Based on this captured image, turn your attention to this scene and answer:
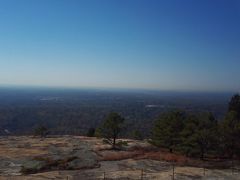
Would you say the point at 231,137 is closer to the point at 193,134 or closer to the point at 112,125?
the point at 193,134

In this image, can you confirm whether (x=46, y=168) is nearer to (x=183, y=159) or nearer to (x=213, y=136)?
(x=183, y=159)

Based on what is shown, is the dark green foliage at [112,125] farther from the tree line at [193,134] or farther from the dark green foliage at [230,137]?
the dark green foliage at [230,137]

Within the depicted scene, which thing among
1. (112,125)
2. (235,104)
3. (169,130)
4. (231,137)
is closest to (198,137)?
(231,137)

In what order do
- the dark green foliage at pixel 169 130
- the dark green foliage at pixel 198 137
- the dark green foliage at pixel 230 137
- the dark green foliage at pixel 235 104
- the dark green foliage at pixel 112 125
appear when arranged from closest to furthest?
the dark green foliage at pixel 198 137
the dark green foliage at pixel 230 137
the dark green foliage at pixel 169 130
the dark green foliage at pixel 112 125
the dark green foliage at pixel 235 104

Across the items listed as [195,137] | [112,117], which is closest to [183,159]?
[195,137]

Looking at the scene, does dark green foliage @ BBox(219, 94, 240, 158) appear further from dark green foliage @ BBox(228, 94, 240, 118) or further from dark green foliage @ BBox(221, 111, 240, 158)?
dark green foliage @ BBox(228, 94, 240, 118)

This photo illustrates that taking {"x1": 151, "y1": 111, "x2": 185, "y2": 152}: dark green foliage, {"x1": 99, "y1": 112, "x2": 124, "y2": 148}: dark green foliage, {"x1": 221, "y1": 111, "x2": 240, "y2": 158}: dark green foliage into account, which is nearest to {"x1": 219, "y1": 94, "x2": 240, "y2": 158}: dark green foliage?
{"x1": 221, "y1": 111, "x2": 240, "y2": 158}: dark green foliage

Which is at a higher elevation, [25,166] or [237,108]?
[237,108]

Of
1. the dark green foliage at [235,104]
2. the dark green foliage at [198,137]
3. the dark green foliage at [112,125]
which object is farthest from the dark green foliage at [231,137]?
the dark green foliage at [112,125]
